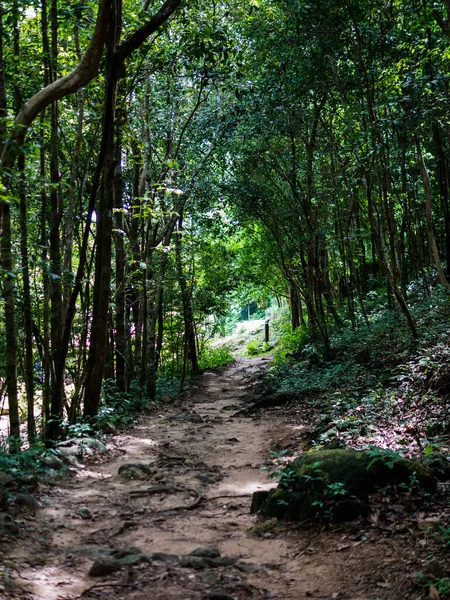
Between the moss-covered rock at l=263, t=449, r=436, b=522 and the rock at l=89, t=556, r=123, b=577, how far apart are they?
5.23ft

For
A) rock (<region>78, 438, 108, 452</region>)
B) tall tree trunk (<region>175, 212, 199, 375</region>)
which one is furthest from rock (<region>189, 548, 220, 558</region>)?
tall tree trunk (<region>175, 212, 199, 375</region>)

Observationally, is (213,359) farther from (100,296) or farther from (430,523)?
(430,523)

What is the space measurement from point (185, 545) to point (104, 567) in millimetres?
832

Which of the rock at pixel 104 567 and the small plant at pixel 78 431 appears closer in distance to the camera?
the rock at pixel 104 567

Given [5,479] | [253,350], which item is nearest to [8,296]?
[5,479]

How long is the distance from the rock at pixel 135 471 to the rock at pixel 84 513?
1232 millimetres

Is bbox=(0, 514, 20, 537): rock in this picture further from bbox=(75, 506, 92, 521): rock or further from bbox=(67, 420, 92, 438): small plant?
bbox=(67, 420, 92, 438): small plant

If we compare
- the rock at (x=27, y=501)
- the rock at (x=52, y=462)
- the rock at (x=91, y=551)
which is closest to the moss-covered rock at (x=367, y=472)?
the rock at (x=91, y=551)

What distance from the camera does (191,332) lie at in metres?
19.0

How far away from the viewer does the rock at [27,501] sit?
15.8 feet

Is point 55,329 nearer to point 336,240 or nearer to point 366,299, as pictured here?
point 336,240

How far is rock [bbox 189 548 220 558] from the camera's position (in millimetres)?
3955

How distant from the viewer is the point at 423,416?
6812 millimetres

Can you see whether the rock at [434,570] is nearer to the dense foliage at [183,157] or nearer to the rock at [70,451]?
the dense foliage at [183,157]
